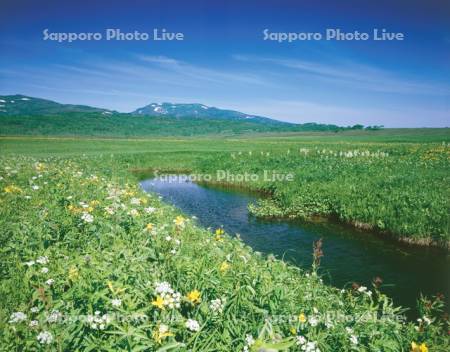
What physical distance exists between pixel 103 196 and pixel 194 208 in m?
9.14

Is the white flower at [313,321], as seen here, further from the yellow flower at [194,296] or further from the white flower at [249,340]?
the yellow flower at [194,296]

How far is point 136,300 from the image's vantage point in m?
3.12

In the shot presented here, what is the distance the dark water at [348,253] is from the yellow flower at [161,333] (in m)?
4.09

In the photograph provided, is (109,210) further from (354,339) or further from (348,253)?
(348,253)

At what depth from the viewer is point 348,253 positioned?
10320 millimetres

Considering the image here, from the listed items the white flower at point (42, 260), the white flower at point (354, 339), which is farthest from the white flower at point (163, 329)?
the white flower at point (42, 260)

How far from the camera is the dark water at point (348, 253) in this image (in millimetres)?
8305

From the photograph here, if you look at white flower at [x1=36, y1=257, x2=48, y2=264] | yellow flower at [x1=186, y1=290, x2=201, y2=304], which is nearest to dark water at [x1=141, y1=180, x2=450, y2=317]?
yellow flower at [x1=186, y1=290, x2=201, y2=304]

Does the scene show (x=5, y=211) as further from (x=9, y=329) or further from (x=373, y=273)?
(x=373, y=273)

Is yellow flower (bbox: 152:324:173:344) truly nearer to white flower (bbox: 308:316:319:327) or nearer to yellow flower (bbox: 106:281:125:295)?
yellow flower (bbox: 106:281:125:295)

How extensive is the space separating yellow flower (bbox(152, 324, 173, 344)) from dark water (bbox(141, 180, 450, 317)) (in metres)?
4.09

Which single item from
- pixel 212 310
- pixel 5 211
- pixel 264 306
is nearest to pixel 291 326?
pixel 264 306

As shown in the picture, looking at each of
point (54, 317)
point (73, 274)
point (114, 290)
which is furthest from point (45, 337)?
point (73, 274)

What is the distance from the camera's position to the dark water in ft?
27.2
